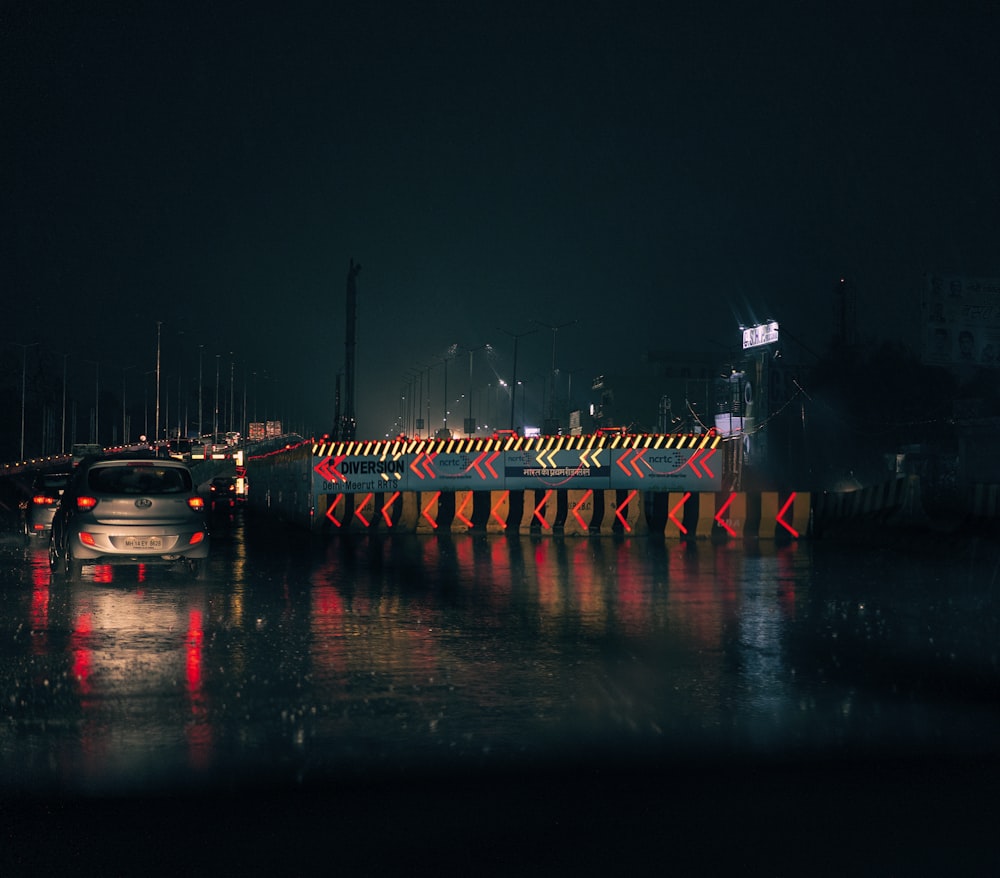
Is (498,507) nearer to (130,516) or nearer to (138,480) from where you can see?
(138,480)

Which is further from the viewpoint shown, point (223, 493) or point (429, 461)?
point (223, 493)

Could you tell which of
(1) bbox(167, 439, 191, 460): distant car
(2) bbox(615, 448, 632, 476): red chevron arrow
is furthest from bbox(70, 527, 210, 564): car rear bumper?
(1) bbox(167, 439, 191, 460): distant car

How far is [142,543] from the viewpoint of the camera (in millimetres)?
15070

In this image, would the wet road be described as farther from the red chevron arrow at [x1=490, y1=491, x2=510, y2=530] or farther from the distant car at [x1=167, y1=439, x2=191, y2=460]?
the distant car at [x1=167, y1=439, x2=191, y2=460]

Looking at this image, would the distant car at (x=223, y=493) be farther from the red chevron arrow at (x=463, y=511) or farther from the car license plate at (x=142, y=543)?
the car license plate at (x=142, y=543)

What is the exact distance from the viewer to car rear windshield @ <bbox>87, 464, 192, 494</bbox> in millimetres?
15266

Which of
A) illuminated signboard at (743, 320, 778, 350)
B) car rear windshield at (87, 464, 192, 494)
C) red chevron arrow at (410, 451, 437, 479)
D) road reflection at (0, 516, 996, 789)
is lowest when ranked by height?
road reflection at (0, 516, 996, 789)

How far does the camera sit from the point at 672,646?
10.4 metres

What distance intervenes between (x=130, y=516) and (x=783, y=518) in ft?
47.4

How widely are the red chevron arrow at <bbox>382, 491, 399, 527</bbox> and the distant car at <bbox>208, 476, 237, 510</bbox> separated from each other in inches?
418

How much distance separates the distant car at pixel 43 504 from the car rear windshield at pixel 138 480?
985 cm

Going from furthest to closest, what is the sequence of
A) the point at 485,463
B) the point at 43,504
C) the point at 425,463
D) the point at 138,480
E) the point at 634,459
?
1. the point at 485,463
2. the point at 425,463
3. the point at 634,459
4. the point at 43,504
5. the point at 138,480

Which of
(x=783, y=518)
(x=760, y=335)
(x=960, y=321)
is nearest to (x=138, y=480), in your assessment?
(x=783, y=518)

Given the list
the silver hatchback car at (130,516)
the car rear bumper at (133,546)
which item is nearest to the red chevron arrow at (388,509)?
the silver hatchback car at (130,516)
